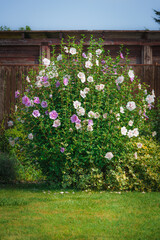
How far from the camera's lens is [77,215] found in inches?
151

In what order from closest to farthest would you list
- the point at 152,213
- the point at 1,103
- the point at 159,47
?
the point at 152,213, the point at 1,103, the point at 159,47

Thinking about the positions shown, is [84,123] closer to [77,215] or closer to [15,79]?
[77,215]

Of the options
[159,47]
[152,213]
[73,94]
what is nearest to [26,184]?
[73,94]

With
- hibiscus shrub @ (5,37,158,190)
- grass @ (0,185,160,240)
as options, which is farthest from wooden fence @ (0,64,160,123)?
grass @ (0,185,160,240)

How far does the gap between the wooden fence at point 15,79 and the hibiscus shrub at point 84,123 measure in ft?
9.21

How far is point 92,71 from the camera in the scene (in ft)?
18.2

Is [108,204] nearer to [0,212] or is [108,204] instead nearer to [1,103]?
[0,212]

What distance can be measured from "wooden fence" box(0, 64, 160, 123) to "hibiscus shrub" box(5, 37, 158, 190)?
2.81 m

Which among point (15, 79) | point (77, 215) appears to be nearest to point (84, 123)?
point (77, 215)

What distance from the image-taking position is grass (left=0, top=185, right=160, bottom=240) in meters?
3.16

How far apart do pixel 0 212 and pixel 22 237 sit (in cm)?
109

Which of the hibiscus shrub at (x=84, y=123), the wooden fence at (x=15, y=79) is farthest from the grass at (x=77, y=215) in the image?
the wooden fence at (x=15, y=79)

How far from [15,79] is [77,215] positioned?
5548 mm

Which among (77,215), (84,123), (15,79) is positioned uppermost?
(15,79)
